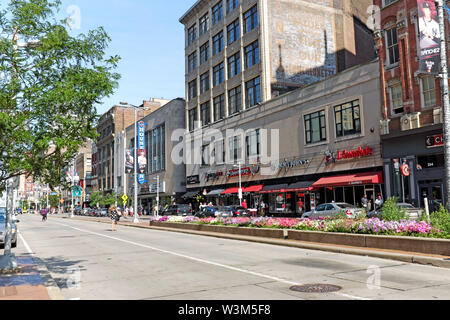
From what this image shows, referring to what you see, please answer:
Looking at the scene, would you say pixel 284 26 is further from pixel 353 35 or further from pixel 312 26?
pixel 353 35

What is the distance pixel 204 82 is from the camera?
5856 cm

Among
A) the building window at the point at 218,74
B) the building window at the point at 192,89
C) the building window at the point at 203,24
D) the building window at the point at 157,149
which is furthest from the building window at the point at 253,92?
the building window at the point at 157,149

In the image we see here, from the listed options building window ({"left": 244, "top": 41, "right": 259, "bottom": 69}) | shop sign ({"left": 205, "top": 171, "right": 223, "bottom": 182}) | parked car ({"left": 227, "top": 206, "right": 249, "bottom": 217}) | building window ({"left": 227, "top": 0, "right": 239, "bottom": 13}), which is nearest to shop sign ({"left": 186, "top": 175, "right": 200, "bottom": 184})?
shop sign ({"left": 205, "top": 171, "right": 223, "bottom": 182})

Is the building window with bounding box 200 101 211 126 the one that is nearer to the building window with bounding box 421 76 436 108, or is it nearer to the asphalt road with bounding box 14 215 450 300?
the building window with bounding box 421 76 436 108

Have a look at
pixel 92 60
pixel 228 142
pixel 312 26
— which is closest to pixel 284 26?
pixel 312 26

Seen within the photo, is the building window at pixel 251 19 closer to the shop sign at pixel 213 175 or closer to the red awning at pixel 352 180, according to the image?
the shop sign at pixel 213 175

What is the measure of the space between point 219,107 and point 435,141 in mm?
31683

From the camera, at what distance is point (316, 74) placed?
47.7 metres

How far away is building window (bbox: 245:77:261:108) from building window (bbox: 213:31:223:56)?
9.21 m

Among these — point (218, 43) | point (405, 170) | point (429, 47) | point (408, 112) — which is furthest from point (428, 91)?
point (218, 43)

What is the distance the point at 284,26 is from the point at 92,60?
132 ft

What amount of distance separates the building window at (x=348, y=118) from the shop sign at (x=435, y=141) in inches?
254

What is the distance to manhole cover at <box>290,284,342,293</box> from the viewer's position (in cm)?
787

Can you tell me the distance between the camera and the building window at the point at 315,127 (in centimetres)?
3659
